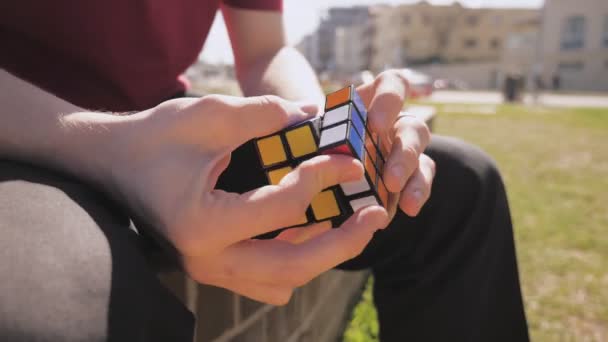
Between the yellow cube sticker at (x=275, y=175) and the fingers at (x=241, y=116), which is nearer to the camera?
the fingers at (x=241, y=116)

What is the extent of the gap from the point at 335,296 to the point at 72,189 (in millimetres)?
1389

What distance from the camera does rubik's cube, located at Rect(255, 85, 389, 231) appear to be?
2.29 ft

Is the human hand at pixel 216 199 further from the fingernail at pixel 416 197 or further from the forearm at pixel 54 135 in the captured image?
the fingernail at pixel 416 197

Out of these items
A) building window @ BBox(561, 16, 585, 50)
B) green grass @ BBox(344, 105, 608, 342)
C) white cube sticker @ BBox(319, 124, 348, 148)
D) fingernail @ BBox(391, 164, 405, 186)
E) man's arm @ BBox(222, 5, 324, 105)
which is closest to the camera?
white cube sticker @ BBox(319, 124, 348, 148)

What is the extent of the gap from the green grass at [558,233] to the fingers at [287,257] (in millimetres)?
1305

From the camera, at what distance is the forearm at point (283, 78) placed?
1.19 m

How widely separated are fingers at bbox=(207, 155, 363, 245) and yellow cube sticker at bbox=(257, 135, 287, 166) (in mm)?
89

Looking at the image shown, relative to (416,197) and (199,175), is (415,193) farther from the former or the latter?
(199,175)

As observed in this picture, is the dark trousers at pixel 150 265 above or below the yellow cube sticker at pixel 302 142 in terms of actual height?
below

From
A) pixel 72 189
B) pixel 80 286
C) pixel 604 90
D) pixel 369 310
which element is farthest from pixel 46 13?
pixel 604 90

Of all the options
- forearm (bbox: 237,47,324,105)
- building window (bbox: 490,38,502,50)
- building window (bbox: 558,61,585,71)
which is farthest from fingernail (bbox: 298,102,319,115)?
building window (bbox: 490,38,502,50)

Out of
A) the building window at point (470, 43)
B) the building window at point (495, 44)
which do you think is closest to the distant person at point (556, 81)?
the building window at point (470, 43)

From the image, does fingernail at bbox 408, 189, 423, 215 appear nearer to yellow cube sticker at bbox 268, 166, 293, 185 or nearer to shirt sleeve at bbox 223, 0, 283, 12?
yellow cube sticker at bbox 268, 166, 293, 185

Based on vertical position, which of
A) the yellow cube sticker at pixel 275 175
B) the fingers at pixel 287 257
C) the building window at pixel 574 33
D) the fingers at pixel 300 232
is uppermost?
the yellow cube sticker at pixel 275 175
